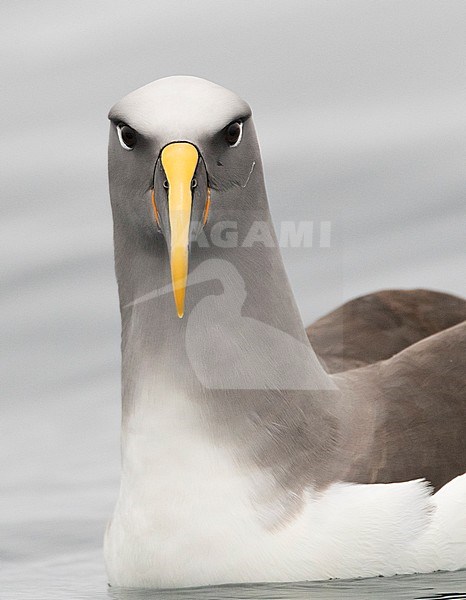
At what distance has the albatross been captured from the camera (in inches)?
226

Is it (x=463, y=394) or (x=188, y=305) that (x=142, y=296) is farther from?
(x=463, y=394)

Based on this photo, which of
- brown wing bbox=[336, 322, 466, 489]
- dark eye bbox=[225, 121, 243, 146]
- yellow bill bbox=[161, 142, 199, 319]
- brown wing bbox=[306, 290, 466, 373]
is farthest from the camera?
brown wing bbox=[306, 290, 466, 373]

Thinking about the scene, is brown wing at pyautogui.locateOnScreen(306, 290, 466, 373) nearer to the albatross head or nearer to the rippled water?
the rippled water

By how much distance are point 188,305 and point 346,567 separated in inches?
37.9

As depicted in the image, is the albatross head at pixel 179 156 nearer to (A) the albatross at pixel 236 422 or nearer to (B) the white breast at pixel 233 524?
(A) the albatross at pixel 236 422

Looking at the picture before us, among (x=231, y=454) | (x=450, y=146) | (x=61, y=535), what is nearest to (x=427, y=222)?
(x=450, y=146)

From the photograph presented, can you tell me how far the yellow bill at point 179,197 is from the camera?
543 cm

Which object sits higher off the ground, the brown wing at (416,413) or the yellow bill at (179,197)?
the yellow bill at (179,197)

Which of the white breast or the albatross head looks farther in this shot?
the white breast

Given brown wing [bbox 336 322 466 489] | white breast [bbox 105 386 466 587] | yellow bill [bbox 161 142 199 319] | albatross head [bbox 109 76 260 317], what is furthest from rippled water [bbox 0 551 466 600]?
yellow bill [bbox 161 142 199 319]

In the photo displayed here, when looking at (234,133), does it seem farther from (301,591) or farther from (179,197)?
(301,591)

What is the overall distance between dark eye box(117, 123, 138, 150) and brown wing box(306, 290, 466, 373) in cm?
153

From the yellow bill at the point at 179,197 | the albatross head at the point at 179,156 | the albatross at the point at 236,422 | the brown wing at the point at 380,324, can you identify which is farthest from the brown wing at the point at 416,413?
the yellow bill at the point at 179,197

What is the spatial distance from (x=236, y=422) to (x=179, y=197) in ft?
2.75
